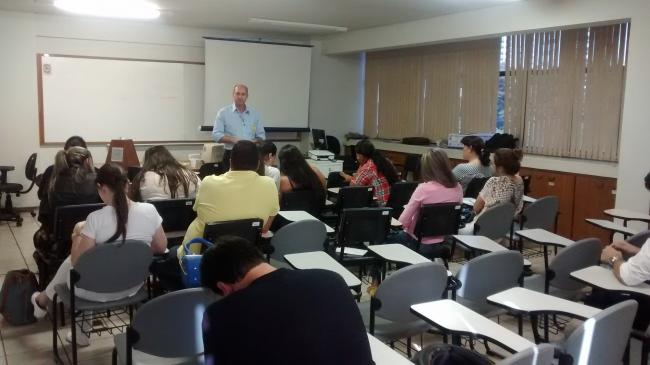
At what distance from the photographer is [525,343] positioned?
1.90 metres

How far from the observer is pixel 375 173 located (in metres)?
5.11

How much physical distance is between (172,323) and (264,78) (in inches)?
271

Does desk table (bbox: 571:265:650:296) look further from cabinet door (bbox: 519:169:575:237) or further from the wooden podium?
the wooden podium

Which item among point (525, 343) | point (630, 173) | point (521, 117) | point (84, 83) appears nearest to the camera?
point (525, 343)

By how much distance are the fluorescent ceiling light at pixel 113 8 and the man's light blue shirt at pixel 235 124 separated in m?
1.54

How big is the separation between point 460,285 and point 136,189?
8.10 feet

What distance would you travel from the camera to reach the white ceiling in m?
6.23

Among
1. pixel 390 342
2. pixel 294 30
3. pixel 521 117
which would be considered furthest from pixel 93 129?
pixel 390 342

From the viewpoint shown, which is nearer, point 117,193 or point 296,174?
point 117,193

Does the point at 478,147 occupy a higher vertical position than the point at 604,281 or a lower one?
higher

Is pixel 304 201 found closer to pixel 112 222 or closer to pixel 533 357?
pixel 112 222

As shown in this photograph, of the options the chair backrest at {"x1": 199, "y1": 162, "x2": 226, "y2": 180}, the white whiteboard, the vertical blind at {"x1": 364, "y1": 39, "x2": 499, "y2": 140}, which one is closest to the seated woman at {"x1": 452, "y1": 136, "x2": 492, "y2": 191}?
the vertical blind at {"x1": 364, "y1": 39, "x2": 499, "y2": 140}

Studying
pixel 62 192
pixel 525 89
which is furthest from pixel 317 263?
pixel 525 89

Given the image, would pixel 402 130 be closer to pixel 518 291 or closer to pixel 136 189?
pixel 136 189
